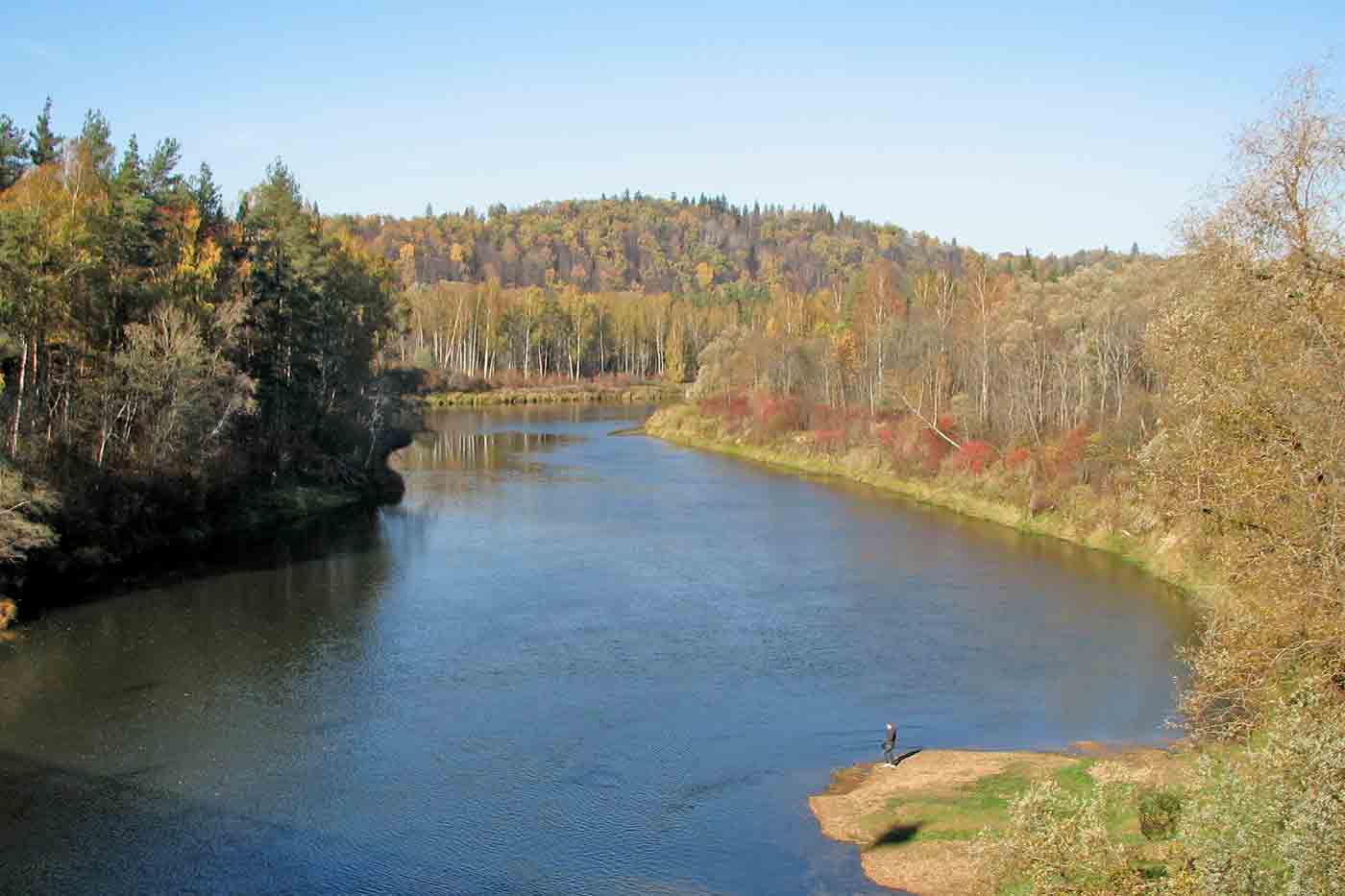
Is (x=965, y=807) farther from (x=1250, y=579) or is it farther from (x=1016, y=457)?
(x=1016, y=457)

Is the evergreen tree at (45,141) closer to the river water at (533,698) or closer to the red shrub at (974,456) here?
the river water at (533,698)

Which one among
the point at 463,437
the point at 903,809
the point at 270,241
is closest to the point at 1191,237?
the point at 903,809

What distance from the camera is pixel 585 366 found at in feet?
460

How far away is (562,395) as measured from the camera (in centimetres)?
12175

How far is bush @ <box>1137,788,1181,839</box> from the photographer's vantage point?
1655cm

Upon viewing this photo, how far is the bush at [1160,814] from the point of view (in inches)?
651

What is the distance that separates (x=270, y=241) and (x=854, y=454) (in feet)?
111

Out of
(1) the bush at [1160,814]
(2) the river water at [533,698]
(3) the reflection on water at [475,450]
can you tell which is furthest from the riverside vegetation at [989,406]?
(3) the reflection on water at [475,450]

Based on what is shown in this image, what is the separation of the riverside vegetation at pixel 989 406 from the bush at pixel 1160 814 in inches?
1.5

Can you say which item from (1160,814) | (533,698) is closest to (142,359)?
(533,698)

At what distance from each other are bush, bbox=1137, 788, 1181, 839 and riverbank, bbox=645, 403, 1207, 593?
12.1m

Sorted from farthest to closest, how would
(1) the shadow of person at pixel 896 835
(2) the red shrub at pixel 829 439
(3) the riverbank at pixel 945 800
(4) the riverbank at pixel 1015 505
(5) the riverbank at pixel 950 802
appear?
(2) the red shrub at pixel 829 439 → (4) the riverbank at pixel 1015 505 → (1) the shadow of person at pixel 896 835 → (3) the riverbank at pixel 945 800 → (5) the riverbank at pixel 950 802

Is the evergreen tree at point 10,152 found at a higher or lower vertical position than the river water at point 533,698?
higher

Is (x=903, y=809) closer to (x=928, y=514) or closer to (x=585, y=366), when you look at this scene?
(x=928, y=514)
